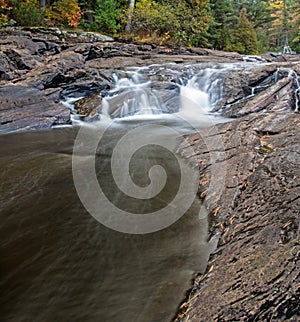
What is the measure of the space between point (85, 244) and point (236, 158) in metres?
2.53

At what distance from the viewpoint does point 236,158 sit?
14.4 ft

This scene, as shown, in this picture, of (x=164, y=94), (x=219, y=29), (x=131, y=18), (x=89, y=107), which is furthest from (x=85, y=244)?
(x=219, y=29)

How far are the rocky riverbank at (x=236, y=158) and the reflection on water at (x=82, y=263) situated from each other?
0.90 ft

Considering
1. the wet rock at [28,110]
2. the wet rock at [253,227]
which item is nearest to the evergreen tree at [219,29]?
the wet rock at [28,110]

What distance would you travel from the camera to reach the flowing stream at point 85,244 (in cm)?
245

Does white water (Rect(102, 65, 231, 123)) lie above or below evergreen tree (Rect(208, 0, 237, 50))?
below

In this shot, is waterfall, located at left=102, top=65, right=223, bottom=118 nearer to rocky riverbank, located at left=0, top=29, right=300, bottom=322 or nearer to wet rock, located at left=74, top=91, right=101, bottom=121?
wet rock, located at left=74, top=91, right=101, bottom=121

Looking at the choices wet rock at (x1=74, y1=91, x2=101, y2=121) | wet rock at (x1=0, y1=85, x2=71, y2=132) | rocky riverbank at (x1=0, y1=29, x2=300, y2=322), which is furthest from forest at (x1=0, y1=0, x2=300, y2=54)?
wet rock at (x1=74, y1=91, x2=101, y2=121)

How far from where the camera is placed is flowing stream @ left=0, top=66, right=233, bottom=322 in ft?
8.05

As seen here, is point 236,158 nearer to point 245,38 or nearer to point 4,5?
point 4,5

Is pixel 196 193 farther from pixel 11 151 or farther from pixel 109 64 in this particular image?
pixel 109 64

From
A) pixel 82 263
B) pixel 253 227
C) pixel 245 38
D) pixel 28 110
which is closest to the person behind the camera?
pixel 253 227

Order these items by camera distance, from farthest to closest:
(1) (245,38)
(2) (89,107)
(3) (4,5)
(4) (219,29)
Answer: (1) (245,38) < (4) (219,29) < (3) (4,5) < (2) (89,107)

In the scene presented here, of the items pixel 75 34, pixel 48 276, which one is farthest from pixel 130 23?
pixel 48 276
